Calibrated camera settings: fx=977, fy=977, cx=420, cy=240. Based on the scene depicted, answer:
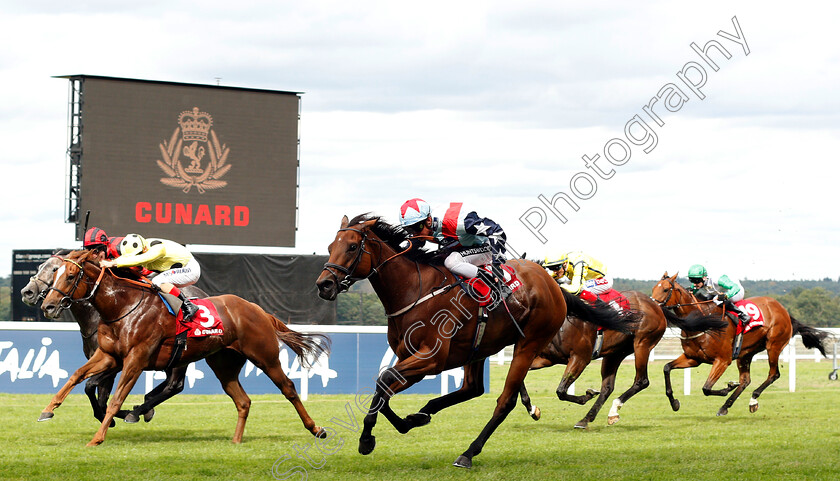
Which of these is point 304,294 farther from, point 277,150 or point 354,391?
point 354,391

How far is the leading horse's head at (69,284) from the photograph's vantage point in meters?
Answer: 8.01

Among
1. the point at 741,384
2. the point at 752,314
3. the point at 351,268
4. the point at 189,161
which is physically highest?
the point at 189,161

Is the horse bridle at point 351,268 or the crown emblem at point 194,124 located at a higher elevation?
the crown emblem at point 194,124

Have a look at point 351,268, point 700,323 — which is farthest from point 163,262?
point 700,323

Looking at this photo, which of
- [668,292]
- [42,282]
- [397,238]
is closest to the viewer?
[397,238]

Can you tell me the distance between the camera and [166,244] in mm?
9062

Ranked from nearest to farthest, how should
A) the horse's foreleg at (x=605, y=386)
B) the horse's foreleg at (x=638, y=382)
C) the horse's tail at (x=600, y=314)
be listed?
the horse's tail at (x=600, y=314), the horse's foreleg at (x=605, y=386), the horse's foreleg at (x=638, y=382)

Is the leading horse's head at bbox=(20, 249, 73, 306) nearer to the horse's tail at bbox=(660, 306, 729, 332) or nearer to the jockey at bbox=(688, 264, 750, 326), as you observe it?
the horse's tail at bbox=(660, 306, 729, 332)

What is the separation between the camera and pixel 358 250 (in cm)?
669

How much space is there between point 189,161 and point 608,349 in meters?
9.70

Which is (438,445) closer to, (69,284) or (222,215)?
(69,284)

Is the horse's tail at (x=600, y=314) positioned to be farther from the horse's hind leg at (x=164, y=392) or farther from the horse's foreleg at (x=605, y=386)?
the horse's hind leg at (x=164, y=392)

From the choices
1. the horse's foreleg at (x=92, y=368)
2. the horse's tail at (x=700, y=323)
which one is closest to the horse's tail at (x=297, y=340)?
the horse's foreleg at (x=92, y=368)

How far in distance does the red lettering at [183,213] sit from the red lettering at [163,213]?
126 millimetres
